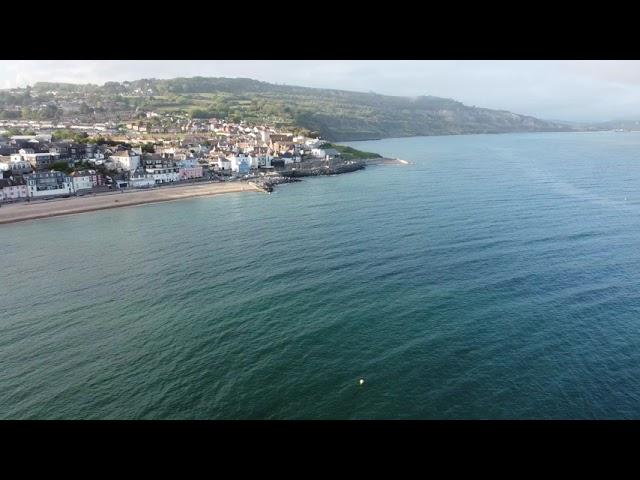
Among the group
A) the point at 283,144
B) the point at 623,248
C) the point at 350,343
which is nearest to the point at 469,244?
the point at 623,248

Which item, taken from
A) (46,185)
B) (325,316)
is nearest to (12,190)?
(46,185)

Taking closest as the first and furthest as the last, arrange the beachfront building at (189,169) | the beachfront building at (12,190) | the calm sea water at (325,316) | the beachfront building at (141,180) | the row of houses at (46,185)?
1. the calm sea water at (325,316)
2. the beachfront building at (12,190)
3. the row of houses at (46,185)
4. the beachfront building at (141,180)
5. the beachfront building at (189,169)

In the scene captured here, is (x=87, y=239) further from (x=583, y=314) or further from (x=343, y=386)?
(x=583, y=314)

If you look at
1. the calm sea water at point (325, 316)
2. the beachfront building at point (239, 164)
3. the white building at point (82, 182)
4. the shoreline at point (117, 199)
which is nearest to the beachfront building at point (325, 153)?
the beachfront building at point (239, 164)

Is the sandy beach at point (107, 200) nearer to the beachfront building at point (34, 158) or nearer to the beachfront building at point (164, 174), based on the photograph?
the beachfront building at point (164, 174)

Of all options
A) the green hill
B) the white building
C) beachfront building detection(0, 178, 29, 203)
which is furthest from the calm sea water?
the green hill

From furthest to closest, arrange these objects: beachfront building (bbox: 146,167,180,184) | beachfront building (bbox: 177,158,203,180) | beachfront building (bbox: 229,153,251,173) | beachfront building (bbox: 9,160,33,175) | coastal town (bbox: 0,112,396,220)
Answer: beachfront building (bbox: 229,153,251,173)
beachfront building (bbox: 177,158,203,180)
beachfront building (bbox: 146,167,180,184)
beachfront building (bbox: 9,160,33,175)
coastal town (bbox: 0,112,396,220)

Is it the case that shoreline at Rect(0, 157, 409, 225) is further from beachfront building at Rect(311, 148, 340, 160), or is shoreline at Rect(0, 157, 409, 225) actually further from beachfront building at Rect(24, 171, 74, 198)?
beachfront building at Rect(311, 148, 340, 160)
